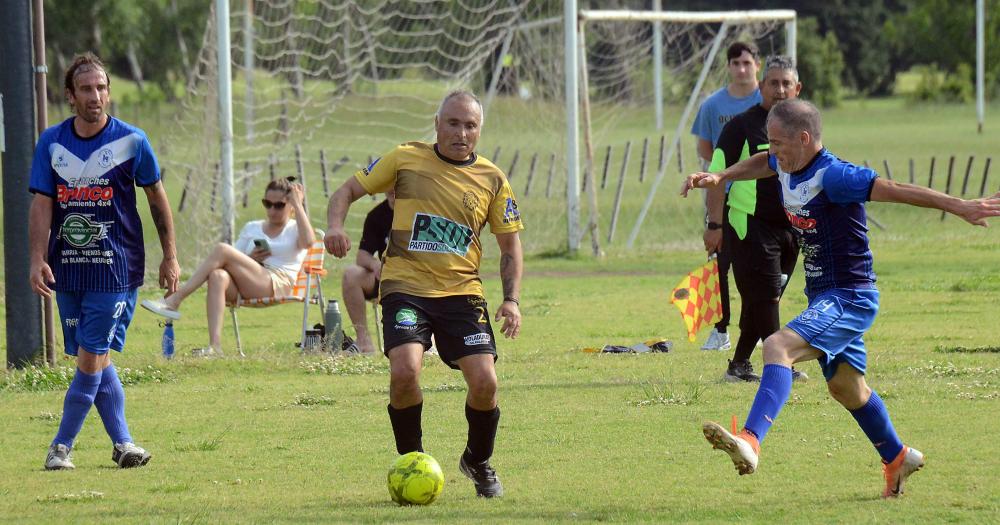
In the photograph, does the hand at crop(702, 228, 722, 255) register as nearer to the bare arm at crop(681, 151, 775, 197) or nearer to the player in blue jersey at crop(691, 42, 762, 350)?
the player in blue jersey at crop(691, 42, 762, 350)

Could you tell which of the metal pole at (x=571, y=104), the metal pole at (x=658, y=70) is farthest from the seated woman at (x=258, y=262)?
the metal pole at (x=658, y=70)

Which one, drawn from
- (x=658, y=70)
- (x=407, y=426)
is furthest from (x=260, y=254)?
(x=658, y=70)

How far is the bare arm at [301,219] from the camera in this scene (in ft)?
38.8

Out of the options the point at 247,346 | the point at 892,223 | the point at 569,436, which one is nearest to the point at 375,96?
the point at 892,223

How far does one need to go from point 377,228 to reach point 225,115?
5.42 m

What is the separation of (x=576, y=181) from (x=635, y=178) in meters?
11.8

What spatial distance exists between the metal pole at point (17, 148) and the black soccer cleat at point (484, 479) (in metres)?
5.01

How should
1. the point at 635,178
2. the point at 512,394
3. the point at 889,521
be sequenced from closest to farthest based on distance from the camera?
the point at 889,521 < the point at 512,394 < the point at 635,178

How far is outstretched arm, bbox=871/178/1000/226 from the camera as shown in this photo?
5984 millimetres

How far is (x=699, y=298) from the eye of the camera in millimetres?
11039

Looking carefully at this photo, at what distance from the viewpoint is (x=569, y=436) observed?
801 cm

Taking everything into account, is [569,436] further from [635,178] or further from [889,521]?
[635,178]

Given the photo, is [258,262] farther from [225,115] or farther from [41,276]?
[41,276]

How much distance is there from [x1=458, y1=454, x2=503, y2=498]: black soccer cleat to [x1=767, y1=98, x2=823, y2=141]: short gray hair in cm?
200
